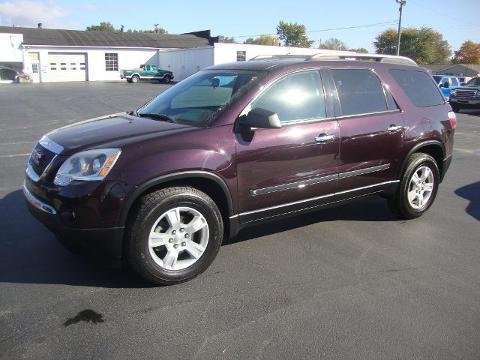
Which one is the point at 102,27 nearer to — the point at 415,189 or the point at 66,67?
the point at 66,67

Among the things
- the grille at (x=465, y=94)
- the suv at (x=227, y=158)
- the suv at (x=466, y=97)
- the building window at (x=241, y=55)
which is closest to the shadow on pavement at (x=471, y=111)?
the suv at (x=466, y=97)

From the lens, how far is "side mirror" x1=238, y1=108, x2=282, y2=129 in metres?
3.80

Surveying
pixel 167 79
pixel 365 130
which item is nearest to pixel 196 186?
pixel 365 130

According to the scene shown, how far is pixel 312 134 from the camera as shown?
169 inches

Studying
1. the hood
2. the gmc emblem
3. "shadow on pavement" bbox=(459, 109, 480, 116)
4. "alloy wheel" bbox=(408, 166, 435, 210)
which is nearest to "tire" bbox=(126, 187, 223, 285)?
the hood

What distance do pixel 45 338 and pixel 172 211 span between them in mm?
1243

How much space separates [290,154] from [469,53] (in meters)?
114

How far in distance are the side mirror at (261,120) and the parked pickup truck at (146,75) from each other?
1674 inches

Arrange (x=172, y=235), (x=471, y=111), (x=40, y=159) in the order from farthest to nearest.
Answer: (x=471, y=111), (x=40, y=159), (x=172, y=235)

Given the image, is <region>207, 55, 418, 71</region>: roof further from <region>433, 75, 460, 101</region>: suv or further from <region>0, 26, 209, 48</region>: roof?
<region>0, 26, 209, 48</region>: roof

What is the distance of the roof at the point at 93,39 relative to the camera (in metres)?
47.6

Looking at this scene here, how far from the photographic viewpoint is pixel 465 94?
22.9 m

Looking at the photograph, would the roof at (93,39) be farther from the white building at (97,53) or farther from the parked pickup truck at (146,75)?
the parked pickup truck at (146,75)

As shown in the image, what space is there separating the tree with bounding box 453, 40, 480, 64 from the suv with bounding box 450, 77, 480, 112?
3538 inches
